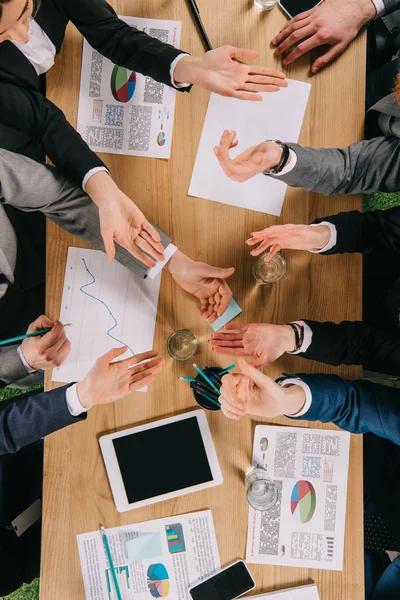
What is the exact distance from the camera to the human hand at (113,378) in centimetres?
114

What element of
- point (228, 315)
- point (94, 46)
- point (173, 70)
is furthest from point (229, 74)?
point (228, 315)

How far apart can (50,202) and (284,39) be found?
0.75 meters

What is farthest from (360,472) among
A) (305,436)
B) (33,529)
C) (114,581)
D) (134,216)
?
(33,529)

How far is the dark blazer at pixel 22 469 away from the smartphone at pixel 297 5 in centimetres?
119

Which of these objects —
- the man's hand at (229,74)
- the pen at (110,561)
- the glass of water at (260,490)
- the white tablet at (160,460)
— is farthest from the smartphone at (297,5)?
the pen at (110,561)

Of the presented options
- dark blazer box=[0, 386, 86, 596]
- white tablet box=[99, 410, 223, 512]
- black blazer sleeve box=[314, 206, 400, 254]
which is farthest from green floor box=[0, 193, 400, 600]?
white tablet box=[99, 410, 223, 512]

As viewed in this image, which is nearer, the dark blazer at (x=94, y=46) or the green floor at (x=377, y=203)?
the dark blazer at (x=94, y=46)

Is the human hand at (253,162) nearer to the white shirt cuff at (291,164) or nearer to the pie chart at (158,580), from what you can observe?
the white shirt cuff at (291,164)

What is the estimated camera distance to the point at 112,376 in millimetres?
1144

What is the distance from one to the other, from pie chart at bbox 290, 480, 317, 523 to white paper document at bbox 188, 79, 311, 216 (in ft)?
2.39

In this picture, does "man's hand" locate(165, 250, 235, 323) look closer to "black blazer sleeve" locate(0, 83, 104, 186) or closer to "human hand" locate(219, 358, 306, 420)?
"human hand" locate(219, 358, 306, 420)

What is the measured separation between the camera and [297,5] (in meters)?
1.31

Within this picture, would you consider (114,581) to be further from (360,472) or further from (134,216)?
(134,216)

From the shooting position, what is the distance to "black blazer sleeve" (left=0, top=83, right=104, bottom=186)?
45.5 inches
